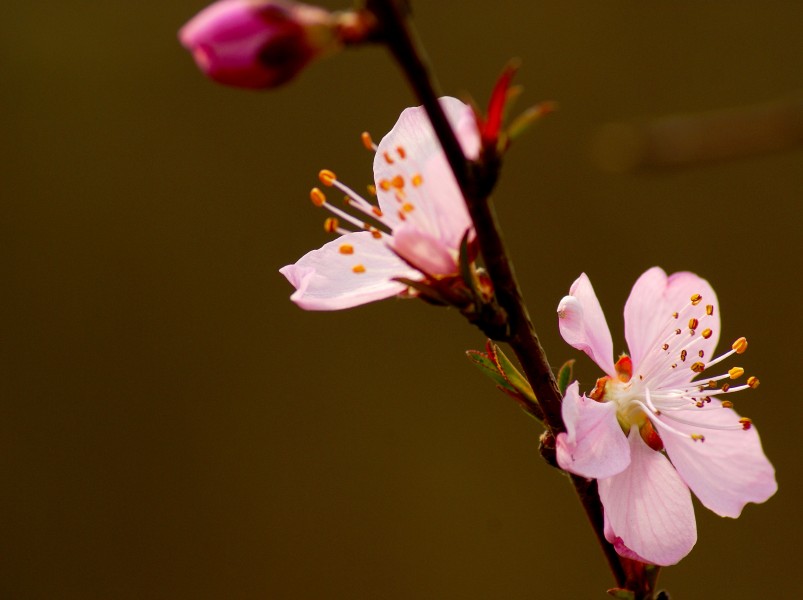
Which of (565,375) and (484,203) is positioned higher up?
(484,203)

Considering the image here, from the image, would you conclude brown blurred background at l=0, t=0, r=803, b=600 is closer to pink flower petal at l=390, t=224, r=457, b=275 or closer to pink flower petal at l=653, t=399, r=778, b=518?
pink flower petal at l=653, t=399, r=778, b=518

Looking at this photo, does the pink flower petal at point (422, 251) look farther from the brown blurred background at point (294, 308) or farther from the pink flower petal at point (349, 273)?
the brown blurred background at point (294, 308)

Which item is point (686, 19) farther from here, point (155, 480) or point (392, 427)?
point (155, 480)

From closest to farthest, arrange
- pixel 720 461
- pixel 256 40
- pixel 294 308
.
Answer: pixel 256 40 → pixel 720 461 → pixel 294 308

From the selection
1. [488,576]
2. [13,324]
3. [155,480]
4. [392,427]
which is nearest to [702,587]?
[488,576]

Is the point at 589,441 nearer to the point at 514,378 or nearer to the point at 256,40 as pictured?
the point at 514,378

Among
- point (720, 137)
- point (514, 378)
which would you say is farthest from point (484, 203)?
point (720, 137)
